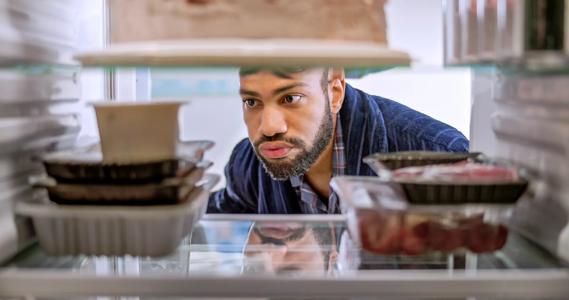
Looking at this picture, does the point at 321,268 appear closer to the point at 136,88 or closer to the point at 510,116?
the point at 510,116

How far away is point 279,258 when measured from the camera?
102cm

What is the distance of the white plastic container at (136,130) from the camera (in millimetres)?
948

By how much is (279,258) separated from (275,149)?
4.83 ft

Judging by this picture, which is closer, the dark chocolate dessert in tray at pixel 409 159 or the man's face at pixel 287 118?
the dark chocolate dessert in tray at pixel 409 159

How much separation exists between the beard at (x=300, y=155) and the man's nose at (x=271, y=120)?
5 cm

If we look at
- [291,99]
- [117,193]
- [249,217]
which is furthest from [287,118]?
[117,193]

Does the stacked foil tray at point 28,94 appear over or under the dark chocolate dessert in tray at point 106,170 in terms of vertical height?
over

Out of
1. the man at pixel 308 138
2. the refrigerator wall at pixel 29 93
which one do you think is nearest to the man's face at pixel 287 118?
the man at pixel 308 138

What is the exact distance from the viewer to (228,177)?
2520 millimetres

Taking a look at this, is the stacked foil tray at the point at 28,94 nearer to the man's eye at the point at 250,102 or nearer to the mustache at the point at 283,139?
the man's eye at the point at 250,102

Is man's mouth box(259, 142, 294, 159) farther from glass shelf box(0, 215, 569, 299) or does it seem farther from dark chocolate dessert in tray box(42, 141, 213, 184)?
dark chocolate dessert in tray box(42, 141, 213, 184)

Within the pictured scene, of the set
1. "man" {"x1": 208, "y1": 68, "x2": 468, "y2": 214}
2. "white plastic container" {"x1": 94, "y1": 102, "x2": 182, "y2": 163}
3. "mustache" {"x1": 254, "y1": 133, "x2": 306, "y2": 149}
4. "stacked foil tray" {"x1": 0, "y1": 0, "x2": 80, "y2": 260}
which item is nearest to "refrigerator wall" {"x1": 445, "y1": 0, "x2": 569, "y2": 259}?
"white plastic container" {"x1": 94, "y1": 102, "x2": 182, "y2": 163}

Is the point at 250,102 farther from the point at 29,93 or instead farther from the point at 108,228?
the point at 108,228

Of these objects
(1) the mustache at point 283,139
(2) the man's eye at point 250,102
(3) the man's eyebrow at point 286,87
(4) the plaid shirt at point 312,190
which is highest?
(3) the man's eyebrow at point 286,87
